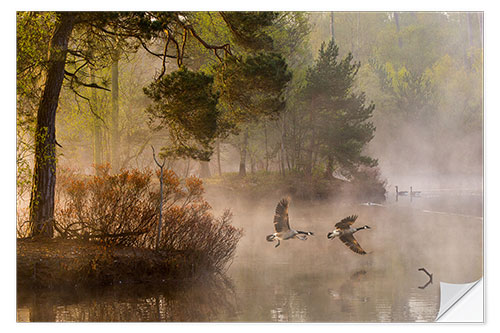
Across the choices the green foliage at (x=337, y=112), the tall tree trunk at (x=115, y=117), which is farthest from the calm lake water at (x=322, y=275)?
the tall tree trunk at (x=115, y=117)

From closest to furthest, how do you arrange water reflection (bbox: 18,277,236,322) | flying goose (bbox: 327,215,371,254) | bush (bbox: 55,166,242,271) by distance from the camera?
water reflection (bbox: 18,277,236,322) < bush (bbox: 55,166,242,271) < flying goose (bbox: 327,215,371,254)

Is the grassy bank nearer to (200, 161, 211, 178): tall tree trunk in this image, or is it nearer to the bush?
the bush

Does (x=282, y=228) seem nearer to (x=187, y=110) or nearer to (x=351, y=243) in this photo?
(x=351, y=243)

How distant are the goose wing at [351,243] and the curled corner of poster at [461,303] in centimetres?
91

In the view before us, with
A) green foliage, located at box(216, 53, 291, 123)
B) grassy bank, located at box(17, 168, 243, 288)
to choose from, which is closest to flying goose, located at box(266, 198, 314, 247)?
grassy bank, located at box(17, 168, 243, 288)

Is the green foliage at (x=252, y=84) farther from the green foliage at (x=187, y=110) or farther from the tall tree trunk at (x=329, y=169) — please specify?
the tall tree trunk at (x=329, y=169)

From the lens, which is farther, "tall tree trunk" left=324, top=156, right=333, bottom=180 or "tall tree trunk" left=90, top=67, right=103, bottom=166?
"tall tree trunk" left=324, top=156, right=333, bottom=180

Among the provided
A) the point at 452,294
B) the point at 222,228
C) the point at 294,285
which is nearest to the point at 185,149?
the point at 222,228

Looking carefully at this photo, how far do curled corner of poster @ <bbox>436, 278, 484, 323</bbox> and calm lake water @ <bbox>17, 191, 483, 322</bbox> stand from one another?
2.5 inches

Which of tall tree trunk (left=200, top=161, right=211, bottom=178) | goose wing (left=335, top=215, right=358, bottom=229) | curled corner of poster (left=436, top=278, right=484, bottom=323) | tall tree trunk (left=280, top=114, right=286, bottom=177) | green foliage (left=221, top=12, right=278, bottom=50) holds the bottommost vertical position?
curled corner of poster (left=436, top=278, right=484, bottom=323)

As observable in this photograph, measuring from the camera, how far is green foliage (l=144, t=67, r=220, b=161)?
229 inches

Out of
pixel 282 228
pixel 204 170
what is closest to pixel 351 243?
pixel 282 228
